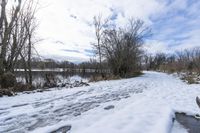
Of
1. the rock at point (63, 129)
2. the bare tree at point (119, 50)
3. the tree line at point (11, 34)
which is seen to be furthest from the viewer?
the bare tree at point (119, 50)

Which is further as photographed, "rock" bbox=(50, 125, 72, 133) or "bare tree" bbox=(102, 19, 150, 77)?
"bare tree" bbox=(102, 19, 150, 77)

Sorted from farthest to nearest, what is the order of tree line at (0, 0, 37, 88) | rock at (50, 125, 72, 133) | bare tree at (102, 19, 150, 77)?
bare tree at (102, 19, 150, 77)
tree line at (0, 0, 37, 88)
rock at (50, 125, 72, 133)

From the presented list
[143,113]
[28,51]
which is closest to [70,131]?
[143,113]

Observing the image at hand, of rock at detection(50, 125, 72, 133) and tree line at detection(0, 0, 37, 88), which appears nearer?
rock at detection(50, 125, 72, 133)

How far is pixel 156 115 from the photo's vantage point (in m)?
5.54

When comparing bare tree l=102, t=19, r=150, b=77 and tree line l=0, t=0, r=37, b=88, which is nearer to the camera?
tree line l=0, t=0, r=37, b=88

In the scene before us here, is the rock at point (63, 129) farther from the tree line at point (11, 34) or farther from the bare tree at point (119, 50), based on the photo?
the bare tree at point (119, 50)

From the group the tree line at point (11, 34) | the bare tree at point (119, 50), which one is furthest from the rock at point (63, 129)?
the bare tree at point (119, 50)

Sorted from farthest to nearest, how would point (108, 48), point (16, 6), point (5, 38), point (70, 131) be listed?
point (108, 48), point (16, 6), point (5, 38), point (70, 131)

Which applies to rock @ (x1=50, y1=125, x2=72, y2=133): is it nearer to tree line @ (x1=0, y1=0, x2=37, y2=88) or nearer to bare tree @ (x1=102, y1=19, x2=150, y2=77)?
tree line @ (x1=0, y1=0, x2=37, y2=88)

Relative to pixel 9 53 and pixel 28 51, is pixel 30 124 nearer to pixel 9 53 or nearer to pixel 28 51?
pixel 9 53

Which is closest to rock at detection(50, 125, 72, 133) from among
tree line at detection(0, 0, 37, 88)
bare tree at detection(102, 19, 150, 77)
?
tree line at detection(0, 0, 37, 88)

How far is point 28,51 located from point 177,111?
1364 cm

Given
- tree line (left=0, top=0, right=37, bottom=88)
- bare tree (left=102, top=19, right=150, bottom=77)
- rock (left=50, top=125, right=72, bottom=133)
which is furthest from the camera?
bare tree (left=102, top=19, right=150, bottom=77)
